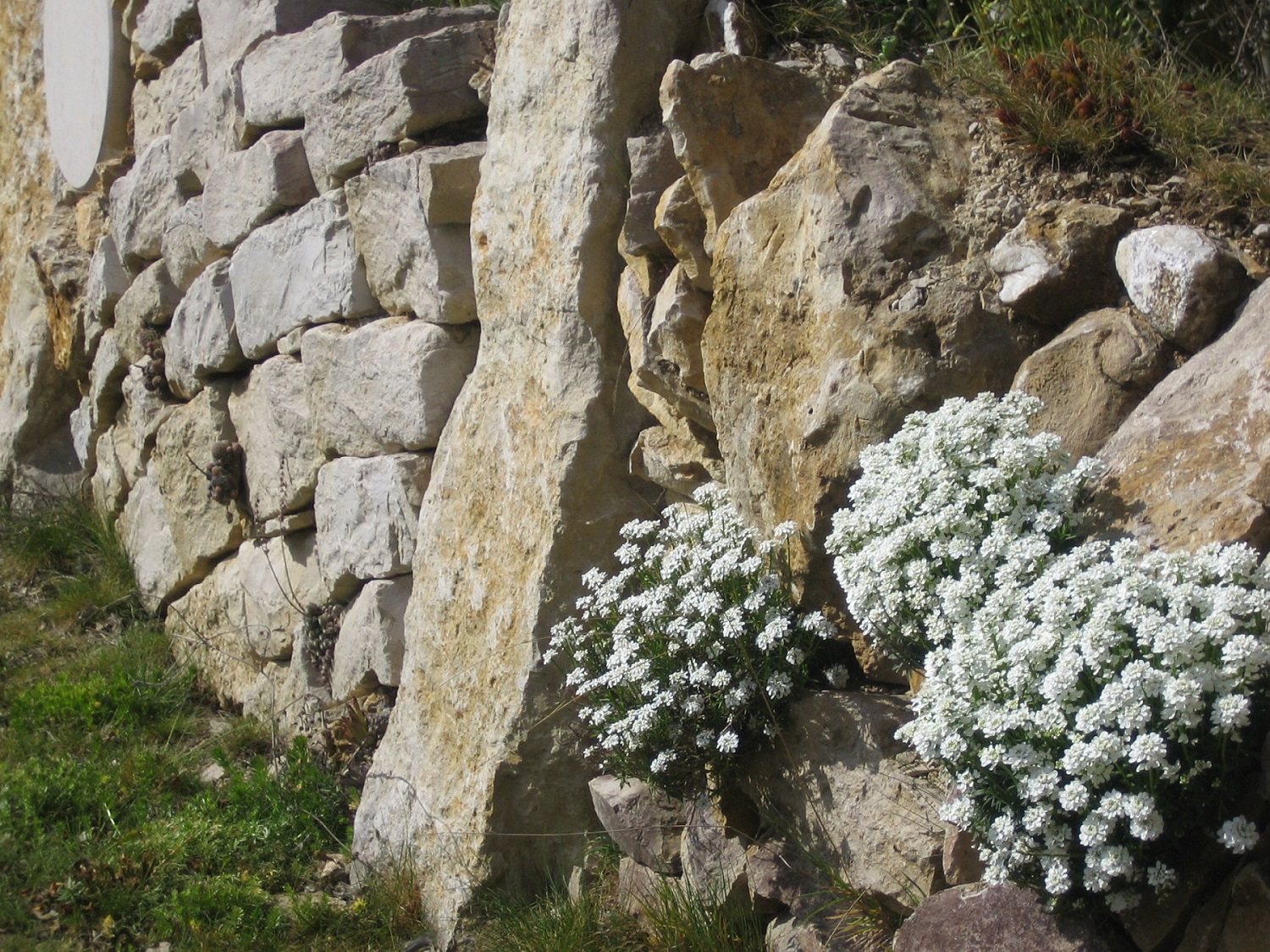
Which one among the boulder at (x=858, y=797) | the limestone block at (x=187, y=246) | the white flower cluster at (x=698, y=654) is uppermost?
the limestone block at (x=187, y=246)

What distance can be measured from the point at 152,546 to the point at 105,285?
152cm

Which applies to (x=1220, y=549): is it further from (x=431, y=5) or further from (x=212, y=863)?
(x=431, y=5)

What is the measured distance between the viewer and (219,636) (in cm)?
535

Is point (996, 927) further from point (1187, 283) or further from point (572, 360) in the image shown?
point (572, 360)

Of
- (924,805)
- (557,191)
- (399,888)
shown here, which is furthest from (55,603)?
(924,805)

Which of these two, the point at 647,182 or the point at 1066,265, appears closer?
the point at 1066,265

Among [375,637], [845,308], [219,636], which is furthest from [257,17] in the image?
[845,308]

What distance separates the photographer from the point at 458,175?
399 cm

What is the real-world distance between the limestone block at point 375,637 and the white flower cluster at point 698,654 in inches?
52.7

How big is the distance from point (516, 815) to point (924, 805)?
52.4 inches

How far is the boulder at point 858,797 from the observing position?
8.25 feet

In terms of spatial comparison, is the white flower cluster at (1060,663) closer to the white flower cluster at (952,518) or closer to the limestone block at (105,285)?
the white flower cluster at (952,518)

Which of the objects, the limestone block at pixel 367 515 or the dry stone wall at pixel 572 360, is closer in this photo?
the dry stone wall at pixel 572 360

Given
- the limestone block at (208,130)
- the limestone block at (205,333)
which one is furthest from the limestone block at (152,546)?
the limestone block at (208,130)
